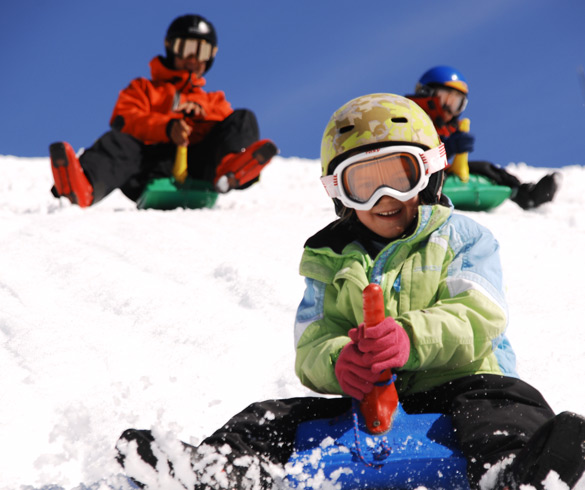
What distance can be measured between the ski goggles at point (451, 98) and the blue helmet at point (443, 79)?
0.04 metres

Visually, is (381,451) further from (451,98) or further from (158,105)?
(158,105)

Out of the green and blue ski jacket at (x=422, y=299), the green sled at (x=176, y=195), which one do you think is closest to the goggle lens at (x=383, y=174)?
the green and blue ski jacket at (x=422, y=299)

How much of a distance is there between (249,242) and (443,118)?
8.30 ft

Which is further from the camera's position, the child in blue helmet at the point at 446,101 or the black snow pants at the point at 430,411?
the child in blue helmet at the point at 446,101

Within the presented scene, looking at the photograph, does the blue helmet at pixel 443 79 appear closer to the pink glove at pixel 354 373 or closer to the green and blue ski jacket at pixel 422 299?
the green and blue ski jacket at pixel 422 299

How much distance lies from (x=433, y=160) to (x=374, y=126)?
221 mm

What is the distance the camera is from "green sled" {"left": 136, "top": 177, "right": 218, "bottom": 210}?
6715 mm

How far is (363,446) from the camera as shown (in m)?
1.95

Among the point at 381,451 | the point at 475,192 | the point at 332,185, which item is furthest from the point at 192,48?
the point at 381,451

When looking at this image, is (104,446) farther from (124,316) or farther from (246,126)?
(246,126)

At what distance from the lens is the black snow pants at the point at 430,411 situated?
1825 millimetres

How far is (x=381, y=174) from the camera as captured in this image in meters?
2.40

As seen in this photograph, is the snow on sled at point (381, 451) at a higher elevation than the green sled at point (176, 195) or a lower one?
lower

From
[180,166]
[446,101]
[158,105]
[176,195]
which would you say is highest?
[446,101]
